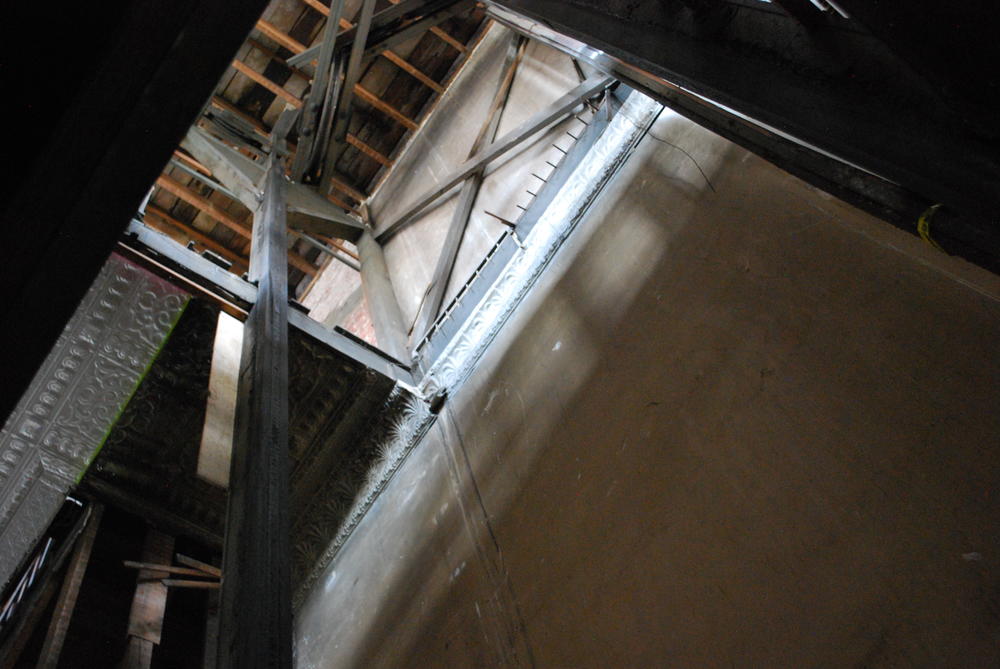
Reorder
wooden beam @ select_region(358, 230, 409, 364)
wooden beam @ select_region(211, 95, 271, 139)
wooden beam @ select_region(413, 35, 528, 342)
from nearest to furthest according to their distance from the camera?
1. wooden beam @ select_region(358, 230, 409, 364)
2. wooden beam @ select_region(413, 35, 528, 342)
3. wooden beam @ select_region(211, 95, 271, 139)

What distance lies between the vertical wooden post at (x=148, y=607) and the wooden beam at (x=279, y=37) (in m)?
4.94

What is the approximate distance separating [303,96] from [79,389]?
184 inches

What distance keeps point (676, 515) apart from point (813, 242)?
1034 millimetres

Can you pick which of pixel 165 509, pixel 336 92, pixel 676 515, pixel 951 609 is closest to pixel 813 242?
pixel 676 515

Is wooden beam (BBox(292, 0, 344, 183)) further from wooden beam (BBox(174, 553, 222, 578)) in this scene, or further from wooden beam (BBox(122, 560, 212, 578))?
wooden beam (BBox(122, 560, 212, 578))

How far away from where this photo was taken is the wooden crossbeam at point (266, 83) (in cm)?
781

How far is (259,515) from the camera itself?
226 cm

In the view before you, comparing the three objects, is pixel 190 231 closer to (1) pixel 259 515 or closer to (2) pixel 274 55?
(2) pixel 274 55

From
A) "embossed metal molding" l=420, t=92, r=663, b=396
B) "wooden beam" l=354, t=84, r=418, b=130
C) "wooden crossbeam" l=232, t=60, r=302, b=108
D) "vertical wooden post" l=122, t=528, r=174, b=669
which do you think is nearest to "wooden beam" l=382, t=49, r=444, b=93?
"wooden beam" l=354, t=84, r=418, b=130

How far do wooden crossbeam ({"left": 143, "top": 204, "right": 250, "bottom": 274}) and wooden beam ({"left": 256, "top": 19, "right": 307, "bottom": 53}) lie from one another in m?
2.21

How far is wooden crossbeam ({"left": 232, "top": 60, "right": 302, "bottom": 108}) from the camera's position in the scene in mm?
7812

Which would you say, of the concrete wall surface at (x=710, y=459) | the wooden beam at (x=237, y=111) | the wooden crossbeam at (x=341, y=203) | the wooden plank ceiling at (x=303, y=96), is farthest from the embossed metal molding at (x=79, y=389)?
the wooden crossbeam at (x=341, y=203)

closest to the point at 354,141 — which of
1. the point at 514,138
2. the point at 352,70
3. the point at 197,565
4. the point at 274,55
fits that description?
the point at 274,55

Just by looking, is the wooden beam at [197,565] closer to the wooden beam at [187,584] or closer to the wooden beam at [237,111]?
the wooden beam at [187,584]
